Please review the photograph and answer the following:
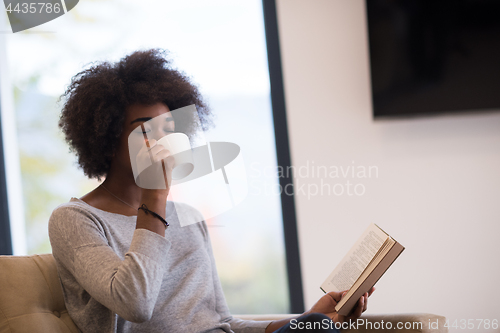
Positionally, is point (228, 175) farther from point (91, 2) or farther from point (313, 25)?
point (91, 2)

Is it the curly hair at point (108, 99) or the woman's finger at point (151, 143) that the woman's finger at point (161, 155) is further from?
the curly hair at point (108, 99)

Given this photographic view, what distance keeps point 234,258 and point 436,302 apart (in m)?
0.93

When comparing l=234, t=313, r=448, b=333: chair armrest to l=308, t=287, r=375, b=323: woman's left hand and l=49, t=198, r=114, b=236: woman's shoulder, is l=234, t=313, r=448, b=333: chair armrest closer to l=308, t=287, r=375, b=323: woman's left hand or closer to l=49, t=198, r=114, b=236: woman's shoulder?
l=308, t=287, r=375, b=323: woman's left hand

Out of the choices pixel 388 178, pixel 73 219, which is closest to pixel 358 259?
pixel 73 219

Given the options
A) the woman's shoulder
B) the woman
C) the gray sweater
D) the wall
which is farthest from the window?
the woman's shoulder

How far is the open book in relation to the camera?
36.2 inches

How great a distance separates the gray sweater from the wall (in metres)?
0.78

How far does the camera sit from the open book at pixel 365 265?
92cm

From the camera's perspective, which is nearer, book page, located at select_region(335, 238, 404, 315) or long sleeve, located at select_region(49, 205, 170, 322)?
long sleeve, located at select_region(49, 205, 170, 322)

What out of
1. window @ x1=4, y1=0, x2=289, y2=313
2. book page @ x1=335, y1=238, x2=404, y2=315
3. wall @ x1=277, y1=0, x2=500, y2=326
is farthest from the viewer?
window @ x1=4, y1=0, x2=289, y2=313

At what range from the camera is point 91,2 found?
2.06 metres

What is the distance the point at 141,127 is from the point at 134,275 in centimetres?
37

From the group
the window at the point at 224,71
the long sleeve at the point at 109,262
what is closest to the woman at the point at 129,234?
the long sleeve at the point at 109,262

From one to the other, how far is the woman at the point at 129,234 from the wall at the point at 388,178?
73 centimetres
